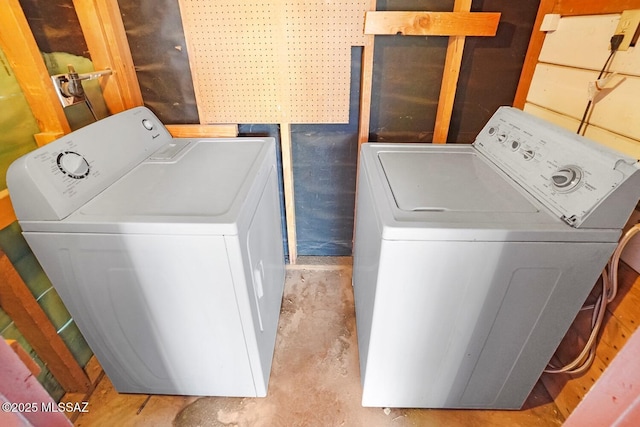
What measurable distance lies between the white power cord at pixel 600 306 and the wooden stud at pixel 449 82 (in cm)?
91

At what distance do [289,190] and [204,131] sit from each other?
0.56 m

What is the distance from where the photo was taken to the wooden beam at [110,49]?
4.70 feet

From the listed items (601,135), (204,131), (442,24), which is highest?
(442,24)

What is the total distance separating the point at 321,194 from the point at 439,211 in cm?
104

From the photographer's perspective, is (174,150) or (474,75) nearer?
(174,150)

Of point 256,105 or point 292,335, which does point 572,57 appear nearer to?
point 256,105

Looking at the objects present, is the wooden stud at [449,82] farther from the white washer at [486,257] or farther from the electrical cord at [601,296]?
the electrical cord at [601,296]

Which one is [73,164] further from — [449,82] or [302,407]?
[449,82]

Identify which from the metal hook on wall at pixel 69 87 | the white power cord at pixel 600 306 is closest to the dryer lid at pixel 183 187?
the metal hook on wall at pixel 69 87

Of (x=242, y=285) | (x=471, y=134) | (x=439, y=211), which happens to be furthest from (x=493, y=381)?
(x=471, y=134)

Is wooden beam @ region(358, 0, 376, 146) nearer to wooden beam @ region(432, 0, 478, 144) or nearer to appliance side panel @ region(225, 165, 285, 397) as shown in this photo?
wooden beam @ region(432, 0, 478, 144)

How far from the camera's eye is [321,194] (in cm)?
199

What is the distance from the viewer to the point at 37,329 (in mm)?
1219

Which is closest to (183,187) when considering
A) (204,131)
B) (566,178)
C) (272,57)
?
(204,131)
